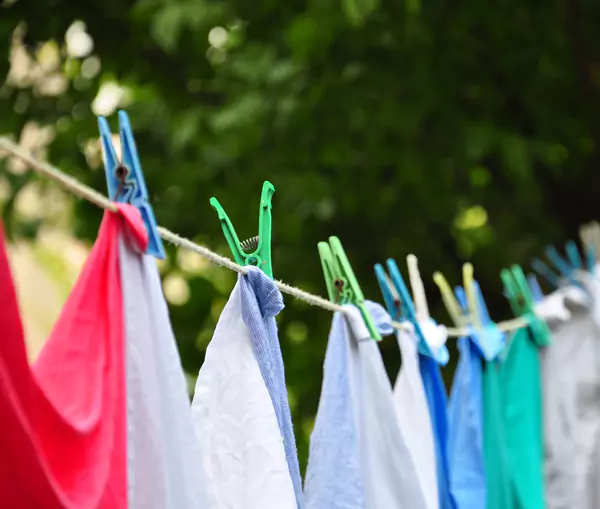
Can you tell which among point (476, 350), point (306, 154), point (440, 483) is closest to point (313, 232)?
point (306, 154)

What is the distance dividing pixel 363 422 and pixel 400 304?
0.79 ft

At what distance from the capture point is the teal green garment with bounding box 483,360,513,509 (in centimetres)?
140

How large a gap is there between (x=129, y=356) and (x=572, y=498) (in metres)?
1.02

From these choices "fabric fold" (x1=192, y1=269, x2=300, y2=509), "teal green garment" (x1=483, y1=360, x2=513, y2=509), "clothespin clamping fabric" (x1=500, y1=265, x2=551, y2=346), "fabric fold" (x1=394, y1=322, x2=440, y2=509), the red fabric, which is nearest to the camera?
the red fabric

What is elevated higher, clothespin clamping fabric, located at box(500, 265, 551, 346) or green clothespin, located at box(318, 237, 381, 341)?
clothespin clamping fabric, located at box(500, 265, 551, 346)

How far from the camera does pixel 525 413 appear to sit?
1.55 meters

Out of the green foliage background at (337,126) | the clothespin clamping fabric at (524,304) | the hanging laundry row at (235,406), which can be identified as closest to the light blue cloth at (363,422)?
Answer: the hanging laundry row at (235,406)

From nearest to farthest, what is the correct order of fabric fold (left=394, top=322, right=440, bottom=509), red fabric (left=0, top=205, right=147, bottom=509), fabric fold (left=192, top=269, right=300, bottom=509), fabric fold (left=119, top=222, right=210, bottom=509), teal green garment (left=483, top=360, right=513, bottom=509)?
red fabric (left=0, top=205, right=147, bottom=509)
fabric fold (left=119, top=222, right=210, bottom=509)
fabric fold (left=192, top=269, right=300, bottom=509)
fabric fold (left=394, top=322, right=440, bottom=509)
teal green garment (left=483, top=360, right=513, bottom=509)

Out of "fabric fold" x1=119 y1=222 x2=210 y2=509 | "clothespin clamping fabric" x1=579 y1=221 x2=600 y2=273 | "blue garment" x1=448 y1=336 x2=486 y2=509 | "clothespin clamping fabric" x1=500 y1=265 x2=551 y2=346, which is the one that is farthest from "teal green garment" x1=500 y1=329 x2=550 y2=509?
"fabric fold" x1=119 y1=222 x2=210 y2=509

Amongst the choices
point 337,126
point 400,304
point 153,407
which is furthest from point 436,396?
point 337,126

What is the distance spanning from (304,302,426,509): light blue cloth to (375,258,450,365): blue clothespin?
0.16 m

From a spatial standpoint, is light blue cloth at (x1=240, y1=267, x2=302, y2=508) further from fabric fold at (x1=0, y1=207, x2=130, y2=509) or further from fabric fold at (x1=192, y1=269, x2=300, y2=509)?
fabric fold at (x1=0, y1=207, x2=130, y2=509)

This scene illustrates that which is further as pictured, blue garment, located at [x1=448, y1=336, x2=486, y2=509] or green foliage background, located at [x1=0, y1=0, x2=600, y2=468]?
green foliage background, located at [x1=0, y1=0, x2=600, y2=468]

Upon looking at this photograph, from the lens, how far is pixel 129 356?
2.57 feet
